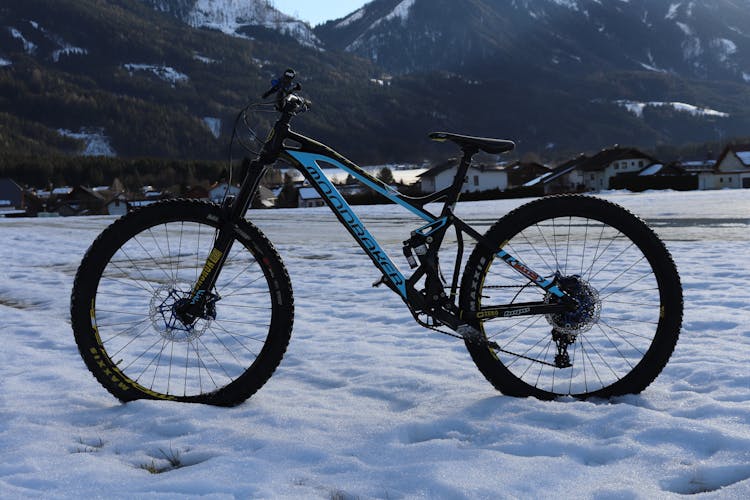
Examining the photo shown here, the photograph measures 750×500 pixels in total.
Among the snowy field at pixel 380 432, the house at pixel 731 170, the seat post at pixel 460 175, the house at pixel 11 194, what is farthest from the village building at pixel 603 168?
→ the house at pixel 11 194

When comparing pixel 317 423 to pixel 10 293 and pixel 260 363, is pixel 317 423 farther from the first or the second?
pixel 10 293

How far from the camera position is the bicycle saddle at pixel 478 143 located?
2.97 m

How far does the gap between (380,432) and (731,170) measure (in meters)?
87.8

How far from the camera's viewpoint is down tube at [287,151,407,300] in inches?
122

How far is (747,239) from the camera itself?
388 inches

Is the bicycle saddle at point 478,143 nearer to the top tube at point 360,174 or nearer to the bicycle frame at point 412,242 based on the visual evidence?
the bicycle frame at point 412,242

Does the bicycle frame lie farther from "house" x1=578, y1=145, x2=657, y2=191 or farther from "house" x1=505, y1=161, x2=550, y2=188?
"house" x1=505, y1=161, x2=550, y2=188

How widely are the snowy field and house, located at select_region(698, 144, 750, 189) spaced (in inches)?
3248

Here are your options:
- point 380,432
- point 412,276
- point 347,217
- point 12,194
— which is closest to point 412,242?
point 412,276

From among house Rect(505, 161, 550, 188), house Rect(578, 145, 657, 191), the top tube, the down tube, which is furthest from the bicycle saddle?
house Rect(505, 161, 550, 188)

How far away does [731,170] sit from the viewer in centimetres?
7738

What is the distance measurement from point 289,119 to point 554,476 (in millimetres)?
2016

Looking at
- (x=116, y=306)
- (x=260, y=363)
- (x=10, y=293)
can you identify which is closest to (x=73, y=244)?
(x=10, y=293)

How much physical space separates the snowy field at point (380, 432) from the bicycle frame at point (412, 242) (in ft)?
1.52
